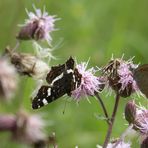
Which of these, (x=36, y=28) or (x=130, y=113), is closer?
(x=130, y=113)

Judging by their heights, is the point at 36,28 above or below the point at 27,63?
above

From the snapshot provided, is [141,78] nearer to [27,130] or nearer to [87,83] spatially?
[87,83]

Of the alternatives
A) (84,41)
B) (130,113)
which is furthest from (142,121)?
(84,41)

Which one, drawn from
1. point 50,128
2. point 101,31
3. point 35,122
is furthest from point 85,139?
point 101,31

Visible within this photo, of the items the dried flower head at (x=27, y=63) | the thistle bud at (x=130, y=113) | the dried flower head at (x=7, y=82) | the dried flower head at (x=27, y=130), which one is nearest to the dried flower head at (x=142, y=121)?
the thistle bud at (x=130, y=113)

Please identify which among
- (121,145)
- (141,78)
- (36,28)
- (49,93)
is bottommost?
(121,145)

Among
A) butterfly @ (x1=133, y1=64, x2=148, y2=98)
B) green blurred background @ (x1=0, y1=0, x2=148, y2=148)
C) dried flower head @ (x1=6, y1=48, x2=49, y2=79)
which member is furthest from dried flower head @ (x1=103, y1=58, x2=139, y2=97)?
green blurred background @ (x1=0, y1=0, x2=148, y2=148)

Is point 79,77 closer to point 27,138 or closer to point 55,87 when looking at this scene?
point 55,87
